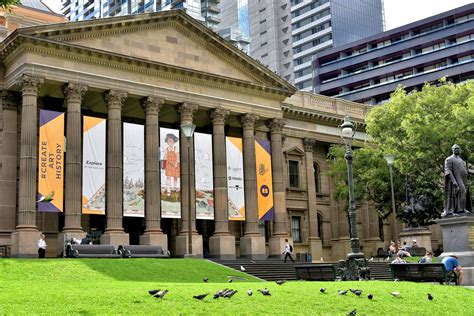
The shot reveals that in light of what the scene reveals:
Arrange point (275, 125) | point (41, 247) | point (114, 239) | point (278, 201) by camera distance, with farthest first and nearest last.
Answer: point (275, 125)
point (278, 201)
point (114, 239)
point (41, 247)

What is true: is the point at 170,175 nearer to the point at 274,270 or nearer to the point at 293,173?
the point at 274,270

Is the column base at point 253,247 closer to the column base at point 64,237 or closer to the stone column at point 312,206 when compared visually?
the stone column at point 312,206

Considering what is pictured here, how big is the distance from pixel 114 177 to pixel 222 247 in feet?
28.3

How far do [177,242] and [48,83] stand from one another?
1253 centimetres

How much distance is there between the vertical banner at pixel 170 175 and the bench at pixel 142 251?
13.4ft

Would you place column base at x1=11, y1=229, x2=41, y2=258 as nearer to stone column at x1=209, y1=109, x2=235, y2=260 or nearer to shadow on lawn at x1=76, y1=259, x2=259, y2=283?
shadow on lawn at x1=76, y1=259, x2=259, y2=283

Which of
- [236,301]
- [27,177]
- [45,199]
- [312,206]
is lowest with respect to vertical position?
[236,301]

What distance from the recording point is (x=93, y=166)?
124ft

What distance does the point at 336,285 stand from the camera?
19.7 meters

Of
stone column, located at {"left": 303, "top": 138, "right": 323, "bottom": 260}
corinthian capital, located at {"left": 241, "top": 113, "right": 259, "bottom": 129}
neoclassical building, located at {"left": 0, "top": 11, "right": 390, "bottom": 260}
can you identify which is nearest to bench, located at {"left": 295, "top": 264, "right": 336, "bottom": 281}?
neoclassical building, located at {"left": 0, "top": 11, "right": 390, "bottom": 260}

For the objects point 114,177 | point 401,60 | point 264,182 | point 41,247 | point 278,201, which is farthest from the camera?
point 401,60

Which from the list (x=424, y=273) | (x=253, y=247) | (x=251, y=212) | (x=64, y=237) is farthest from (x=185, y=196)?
(x=424, y=273)

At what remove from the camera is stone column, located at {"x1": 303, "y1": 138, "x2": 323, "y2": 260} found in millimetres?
52531

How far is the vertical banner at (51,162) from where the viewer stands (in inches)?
1405
